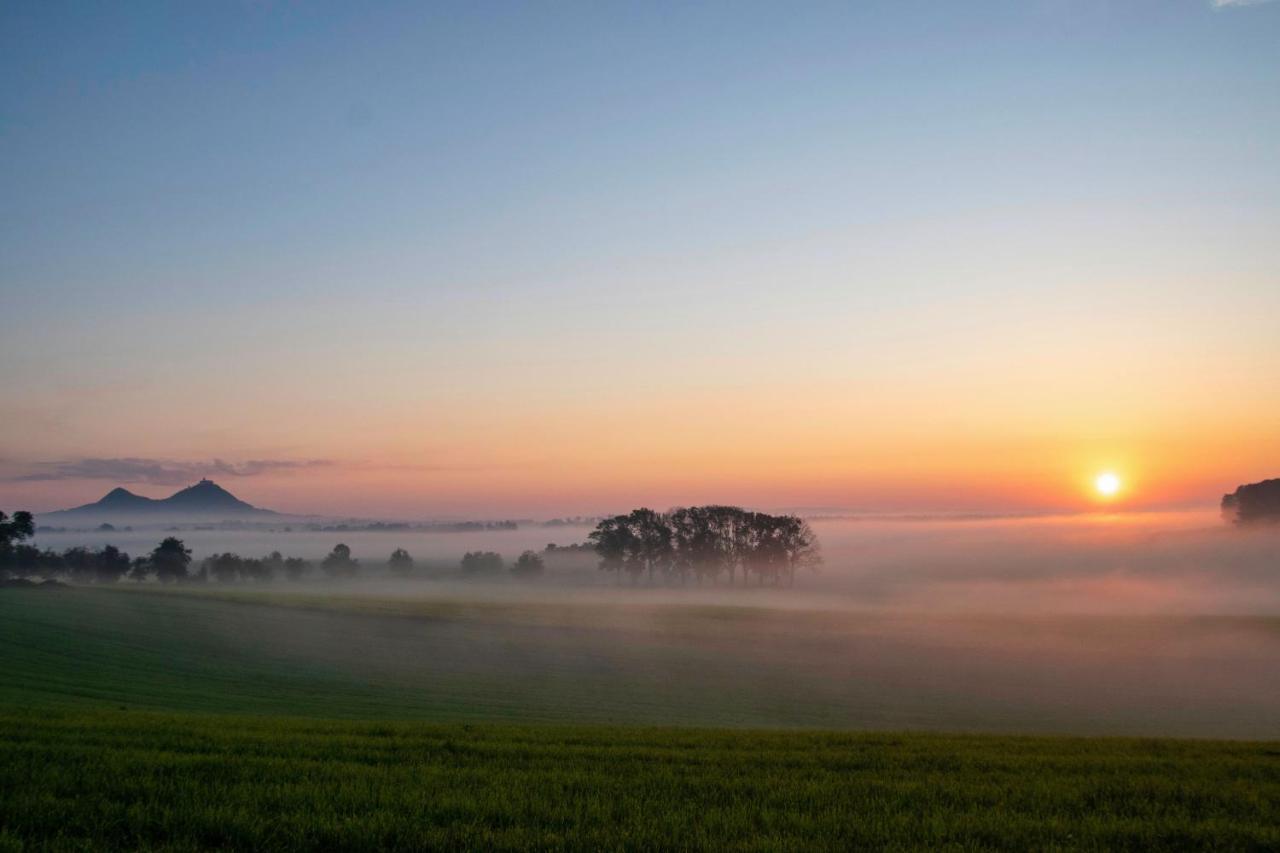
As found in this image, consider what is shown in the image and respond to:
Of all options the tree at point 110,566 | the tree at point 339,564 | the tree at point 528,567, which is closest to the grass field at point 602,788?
the tree at point 528,567

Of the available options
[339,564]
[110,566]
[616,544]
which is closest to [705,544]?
[616,544]

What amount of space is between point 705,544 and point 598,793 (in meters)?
102

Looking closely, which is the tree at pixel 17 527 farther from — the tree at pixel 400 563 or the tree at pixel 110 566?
the tree at pixel 400 563

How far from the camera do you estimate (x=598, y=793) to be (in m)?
7.95

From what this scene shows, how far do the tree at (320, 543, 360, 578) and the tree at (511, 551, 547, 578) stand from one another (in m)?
33.6

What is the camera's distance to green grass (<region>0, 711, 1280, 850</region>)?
663 centimetres

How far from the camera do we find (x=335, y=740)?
34.9 ft

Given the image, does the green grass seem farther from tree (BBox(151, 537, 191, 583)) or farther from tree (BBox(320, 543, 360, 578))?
tree (BBox(320, 543, 360, 578))

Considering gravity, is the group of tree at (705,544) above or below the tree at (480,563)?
above

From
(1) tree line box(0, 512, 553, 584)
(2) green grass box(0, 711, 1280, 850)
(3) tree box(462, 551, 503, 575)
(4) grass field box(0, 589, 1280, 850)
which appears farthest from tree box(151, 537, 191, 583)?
(2) green grass box(0, 711, 1280, 850)

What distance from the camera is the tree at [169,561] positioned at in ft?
364

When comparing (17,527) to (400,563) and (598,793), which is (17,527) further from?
(598,793)

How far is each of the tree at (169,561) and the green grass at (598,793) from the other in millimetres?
117113

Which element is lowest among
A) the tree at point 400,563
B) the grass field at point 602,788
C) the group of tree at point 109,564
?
the tree at point 400,563
